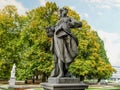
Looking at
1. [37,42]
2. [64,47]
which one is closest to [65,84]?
[64,47]

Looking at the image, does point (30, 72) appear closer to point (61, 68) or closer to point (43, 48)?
point (43, 48)

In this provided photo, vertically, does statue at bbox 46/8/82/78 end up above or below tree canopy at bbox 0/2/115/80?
below

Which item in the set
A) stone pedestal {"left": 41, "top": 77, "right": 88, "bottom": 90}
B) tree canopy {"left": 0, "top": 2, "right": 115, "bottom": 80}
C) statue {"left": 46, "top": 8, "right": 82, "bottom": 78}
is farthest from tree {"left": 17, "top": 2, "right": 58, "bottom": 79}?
stone pedestal {"left": 41, "top": 77, "right": 88, "bottom": 90}

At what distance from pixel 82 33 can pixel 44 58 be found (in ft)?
24.1

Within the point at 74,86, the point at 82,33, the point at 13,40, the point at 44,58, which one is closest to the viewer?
the point at 74,86

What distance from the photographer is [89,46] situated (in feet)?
157

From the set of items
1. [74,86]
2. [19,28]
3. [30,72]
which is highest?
[19,28]

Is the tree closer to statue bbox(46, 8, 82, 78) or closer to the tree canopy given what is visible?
the tree canopy

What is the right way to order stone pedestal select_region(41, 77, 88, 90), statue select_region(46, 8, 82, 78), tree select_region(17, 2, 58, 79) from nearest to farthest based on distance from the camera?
stone pedestal select_region(41, 77, 88, 90), statue select_region(46, 8, 82, 78), tree select_region(17, 2, 58, 79)

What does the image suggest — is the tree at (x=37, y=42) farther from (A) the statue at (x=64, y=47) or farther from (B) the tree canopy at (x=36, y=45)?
(A) the statue at (x=64, y=47)

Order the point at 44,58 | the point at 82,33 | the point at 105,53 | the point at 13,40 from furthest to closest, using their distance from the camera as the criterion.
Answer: the point at 105,53
the point at 13,40
the point at 82,33
the point at 44,58

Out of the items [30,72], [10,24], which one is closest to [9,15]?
[10,24]

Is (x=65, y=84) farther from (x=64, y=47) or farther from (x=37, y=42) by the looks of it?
(x=37, y=42)

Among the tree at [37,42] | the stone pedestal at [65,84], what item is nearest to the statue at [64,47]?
the stone pedestal at [65,84]
